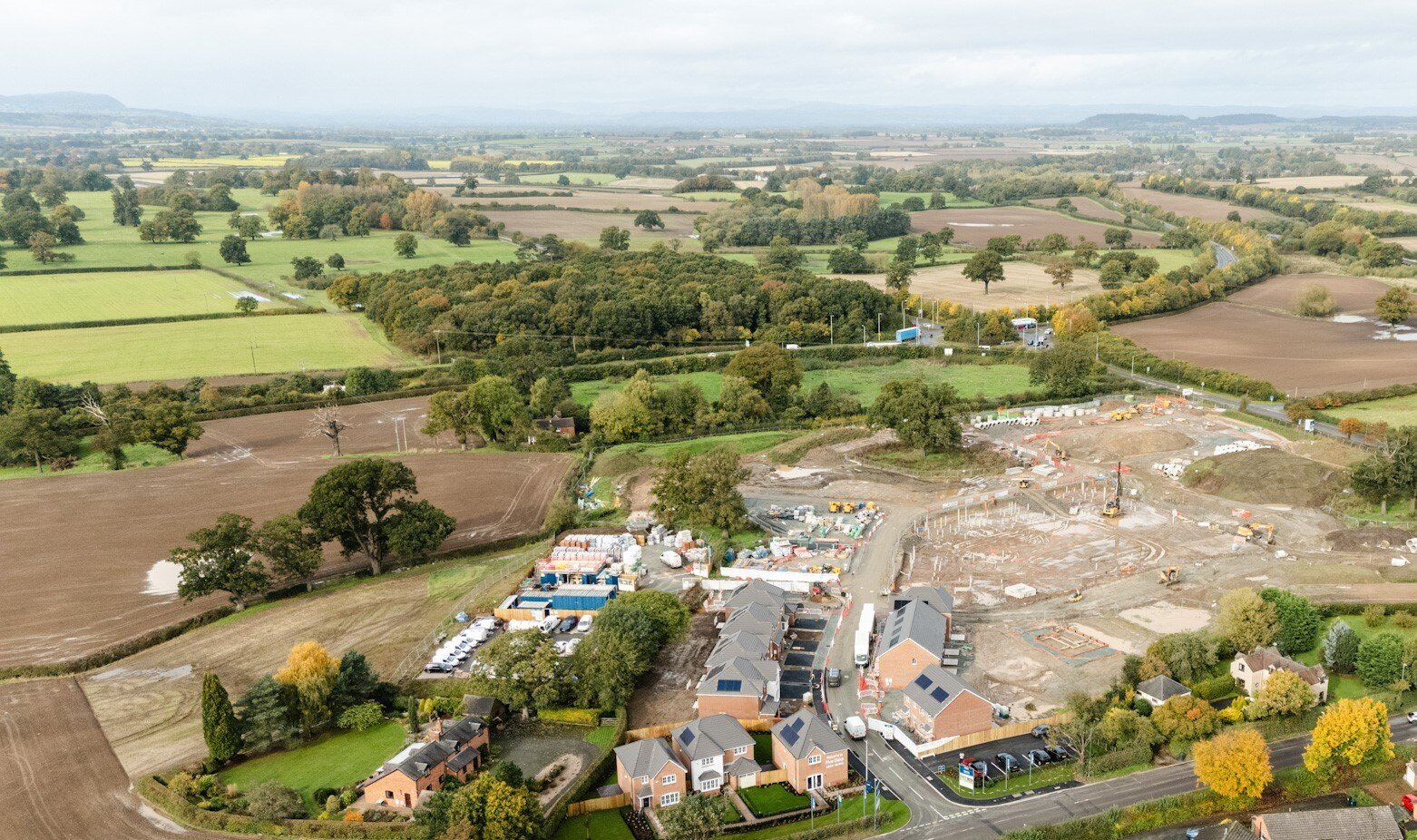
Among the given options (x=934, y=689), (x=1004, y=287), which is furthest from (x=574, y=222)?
(x=934, y=689)

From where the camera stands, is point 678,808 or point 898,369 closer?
point 678,808

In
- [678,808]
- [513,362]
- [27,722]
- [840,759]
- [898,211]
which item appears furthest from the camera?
[898,211]

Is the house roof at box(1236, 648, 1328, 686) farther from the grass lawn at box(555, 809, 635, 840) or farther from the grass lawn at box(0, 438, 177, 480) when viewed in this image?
the grass lawn at box(0, 438, 177, 480)

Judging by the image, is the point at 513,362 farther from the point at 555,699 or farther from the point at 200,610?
the point at 555,699

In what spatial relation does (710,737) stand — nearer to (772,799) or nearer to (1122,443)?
(772,799)

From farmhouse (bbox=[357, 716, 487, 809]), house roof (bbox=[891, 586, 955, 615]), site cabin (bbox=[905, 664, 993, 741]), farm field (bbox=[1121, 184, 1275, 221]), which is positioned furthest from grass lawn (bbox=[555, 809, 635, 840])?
farm field (bbox=[1121, 184, 1275, 221])

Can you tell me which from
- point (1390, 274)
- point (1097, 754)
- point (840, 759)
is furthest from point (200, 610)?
point (1390, 274)
